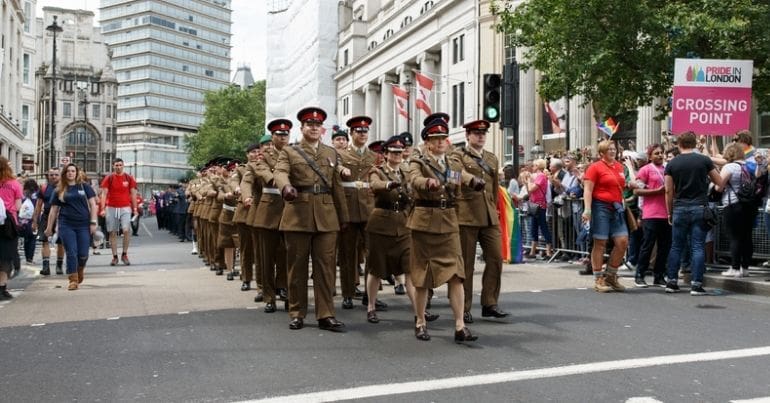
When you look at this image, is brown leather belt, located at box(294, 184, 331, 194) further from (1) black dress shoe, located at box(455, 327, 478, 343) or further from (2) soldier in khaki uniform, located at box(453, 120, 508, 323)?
(1) black dress shoe, located at box(455, 327, 478, 343)

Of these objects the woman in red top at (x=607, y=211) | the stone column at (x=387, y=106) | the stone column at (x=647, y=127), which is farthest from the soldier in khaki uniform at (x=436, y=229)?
the stone column at (x=387, y=106)

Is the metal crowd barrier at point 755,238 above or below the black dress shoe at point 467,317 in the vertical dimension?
above

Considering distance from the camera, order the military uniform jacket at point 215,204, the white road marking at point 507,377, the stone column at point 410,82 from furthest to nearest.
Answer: the stone column at point 410,82 → the military uniform jacket at point 215,204 → the white road marking at point 507,377

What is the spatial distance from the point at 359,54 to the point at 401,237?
214 feet

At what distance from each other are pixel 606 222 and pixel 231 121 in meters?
97.8

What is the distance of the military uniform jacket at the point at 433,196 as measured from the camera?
7719 millimetres

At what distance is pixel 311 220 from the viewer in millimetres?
8406

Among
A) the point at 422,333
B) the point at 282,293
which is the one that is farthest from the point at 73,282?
the point at 422,333

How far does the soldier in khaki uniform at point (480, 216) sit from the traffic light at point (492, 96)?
277 inches

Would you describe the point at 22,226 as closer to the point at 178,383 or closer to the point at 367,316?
the point at 367,316

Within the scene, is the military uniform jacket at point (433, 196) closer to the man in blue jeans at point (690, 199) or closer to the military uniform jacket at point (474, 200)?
the military uniform jacket at point (474, 200)

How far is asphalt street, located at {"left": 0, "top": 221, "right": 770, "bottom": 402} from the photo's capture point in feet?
19.2

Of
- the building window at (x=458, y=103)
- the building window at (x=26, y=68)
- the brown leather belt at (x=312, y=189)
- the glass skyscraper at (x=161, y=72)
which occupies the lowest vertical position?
the brown leather belt at (x=312, y=189)

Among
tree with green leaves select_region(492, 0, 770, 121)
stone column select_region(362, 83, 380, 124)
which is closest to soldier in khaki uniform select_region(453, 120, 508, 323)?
tree with green leaves select_region(492, 0, 770, 121)
